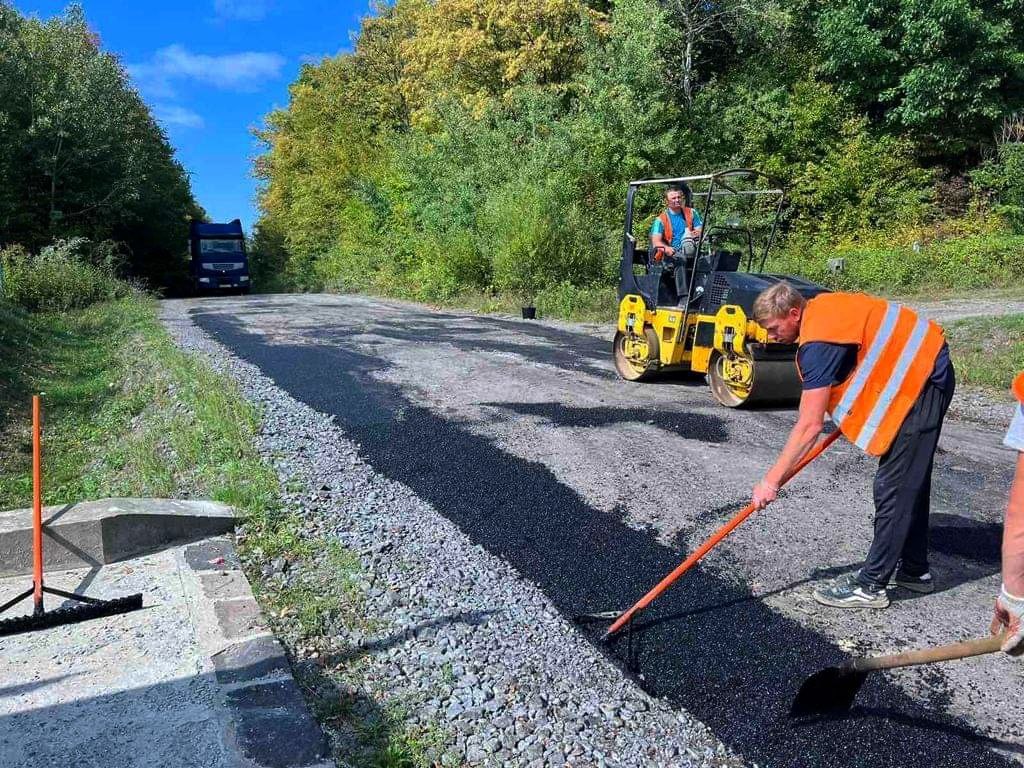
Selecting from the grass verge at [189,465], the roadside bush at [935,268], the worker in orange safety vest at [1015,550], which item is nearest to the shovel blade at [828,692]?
the worker in orange safety vest at [1015,550]

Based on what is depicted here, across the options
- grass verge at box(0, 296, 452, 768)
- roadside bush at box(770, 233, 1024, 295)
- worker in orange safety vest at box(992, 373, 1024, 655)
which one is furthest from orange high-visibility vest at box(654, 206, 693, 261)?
roadside bush at box(770, 233, 1024, 295)

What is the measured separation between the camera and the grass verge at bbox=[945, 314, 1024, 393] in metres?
8.01

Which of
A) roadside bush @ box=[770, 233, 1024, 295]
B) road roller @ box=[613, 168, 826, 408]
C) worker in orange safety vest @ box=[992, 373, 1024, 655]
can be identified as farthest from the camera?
roadside bush @ box=[770, 233, 1024, 295]

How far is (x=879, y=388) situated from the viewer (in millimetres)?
3152

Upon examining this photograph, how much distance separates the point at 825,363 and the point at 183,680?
295 centimetres

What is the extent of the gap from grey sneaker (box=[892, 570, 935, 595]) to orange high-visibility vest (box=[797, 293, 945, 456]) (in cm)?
72

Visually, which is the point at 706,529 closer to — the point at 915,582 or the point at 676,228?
the point at 915,582

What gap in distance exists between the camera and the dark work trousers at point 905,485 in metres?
3.16

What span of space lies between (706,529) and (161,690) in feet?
9.33

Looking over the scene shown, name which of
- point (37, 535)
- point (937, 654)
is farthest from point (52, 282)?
point (937, 654)

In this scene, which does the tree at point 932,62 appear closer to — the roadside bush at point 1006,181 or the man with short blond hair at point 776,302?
the roadside bush at point 1006,181

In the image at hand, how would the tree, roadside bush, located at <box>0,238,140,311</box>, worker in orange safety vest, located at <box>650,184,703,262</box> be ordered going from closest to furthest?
1. worker in orange safety vest, located at <box>650,184,703,262</box>
2. roadside bush, located at <box>0,238,140,311</box>
3. the tree

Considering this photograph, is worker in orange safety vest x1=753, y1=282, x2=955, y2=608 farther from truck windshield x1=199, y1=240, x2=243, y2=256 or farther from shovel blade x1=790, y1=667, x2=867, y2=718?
truck windshield x1=199, y1=240, x2=243, y2=256

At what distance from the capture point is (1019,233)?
1720cm
